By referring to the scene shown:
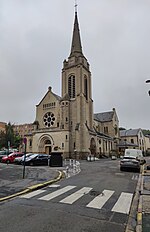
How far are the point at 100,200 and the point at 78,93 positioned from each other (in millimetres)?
40426

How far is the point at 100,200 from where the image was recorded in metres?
7.64

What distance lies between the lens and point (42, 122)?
164ft

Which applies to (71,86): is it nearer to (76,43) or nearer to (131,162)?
(76,43)

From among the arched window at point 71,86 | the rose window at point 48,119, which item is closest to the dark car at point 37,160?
the rose window at point 48,119

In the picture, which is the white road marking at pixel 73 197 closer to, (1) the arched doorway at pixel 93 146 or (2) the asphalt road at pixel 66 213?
(2) the asphalt road at pixel 66 213

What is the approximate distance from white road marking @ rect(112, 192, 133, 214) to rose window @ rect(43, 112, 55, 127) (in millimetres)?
40570

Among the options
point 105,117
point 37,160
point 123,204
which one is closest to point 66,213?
point 123,204

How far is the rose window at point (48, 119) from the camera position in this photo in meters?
48.5

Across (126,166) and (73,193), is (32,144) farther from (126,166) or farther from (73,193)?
(73,193)

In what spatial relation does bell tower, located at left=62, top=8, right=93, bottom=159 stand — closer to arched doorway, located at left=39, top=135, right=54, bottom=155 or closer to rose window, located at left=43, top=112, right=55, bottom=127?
rose window, located at left=43, top=112, right=55, bottom=127

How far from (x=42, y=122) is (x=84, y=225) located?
1794 inches

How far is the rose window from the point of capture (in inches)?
1911

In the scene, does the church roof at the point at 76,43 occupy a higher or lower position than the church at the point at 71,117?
higher

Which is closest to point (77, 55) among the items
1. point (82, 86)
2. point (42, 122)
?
point (82, 86)
